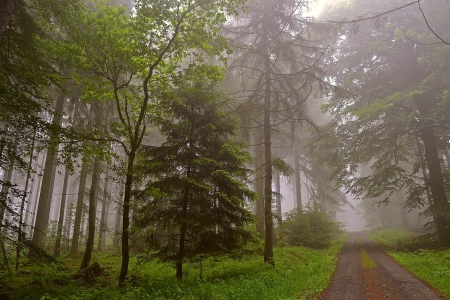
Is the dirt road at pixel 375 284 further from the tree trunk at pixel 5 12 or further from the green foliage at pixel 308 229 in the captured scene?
the tree trunk at pixel 5 12

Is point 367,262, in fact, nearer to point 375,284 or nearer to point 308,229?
point 375,284

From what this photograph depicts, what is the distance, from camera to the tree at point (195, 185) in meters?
10.6

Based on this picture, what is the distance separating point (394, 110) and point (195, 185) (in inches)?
594

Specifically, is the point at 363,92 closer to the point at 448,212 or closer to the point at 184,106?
the point at 448,212

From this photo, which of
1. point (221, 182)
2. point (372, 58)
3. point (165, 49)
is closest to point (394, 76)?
point (372, 58)

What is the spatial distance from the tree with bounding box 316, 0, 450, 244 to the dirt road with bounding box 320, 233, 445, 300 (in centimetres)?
552

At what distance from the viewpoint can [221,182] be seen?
1143 cm

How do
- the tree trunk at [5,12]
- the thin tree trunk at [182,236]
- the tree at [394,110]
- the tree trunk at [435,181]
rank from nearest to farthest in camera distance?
1. the tree trunk at [5,12]
2. the thin tree trunk at [182,236]
3. the tree trunk at [435,181]
4. the tree at [394,110]

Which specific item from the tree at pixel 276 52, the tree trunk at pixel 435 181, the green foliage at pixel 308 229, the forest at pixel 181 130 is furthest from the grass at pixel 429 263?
the tree at pixel 276 52

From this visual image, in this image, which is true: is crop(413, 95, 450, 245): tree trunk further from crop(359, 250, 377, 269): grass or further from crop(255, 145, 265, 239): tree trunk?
crop(255, 145, 265, 239): tree trunk

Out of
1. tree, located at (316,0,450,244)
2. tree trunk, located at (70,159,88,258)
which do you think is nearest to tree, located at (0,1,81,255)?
tree trunk, located at (70,159,88,258)

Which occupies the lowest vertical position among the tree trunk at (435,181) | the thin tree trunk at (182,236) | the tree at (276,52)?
the thin tree trunk at (182,236)

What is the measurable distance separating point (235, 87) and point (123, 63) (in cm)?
1145

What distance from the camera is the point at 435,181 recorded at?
16672 mm
